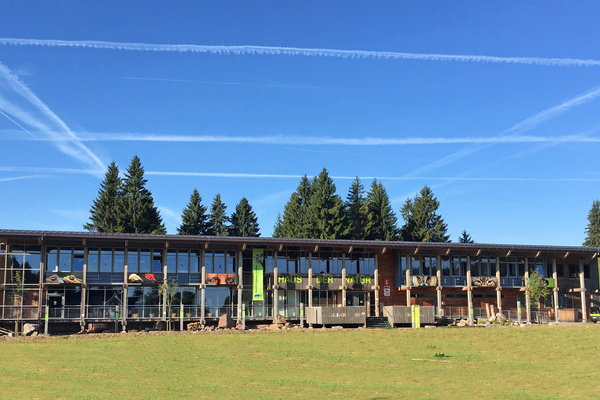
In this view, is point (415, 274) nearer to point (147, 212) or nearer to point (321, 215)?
point (321, 215)

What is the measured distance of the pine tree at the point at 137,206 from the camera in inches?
3155

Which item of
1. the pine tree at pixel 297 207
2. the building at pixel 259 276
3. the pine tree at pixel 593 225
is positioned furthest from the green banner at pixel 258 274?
the pine tree at pixel 593 225

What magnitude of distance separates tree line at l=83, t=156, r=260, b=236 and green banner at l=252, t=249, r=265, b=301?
2925cm

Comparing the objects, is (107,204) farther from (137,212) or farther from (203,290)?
(203,290)

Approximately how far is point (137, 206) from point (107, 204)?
5156mm

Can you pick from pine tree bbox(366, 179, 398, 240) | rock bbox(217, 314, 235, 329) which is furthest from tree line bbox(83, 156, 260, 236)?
rock bbox(217, 314, 235, 329)

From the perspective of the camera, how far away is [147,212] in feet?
268

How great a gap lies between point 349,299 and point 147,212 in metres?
35.1

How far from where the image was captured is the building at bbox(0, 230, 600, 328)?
4847 cm

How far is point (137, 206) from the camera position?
80.8 metres

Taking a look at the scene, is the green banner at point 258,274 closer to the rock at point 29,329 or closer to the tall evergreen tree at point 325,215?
the rock at point 29,329

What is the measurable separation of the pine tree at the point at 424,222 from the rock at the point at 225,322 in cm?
4918

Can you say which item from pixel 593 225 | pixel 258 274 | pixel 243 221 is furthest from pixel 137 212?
pixel 593 225

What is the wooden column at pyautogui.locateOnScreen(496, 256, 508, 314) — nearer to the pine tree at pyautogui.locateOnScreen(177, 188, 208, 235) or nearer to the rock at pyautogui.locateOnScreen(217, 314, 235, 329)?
the rock at pyautogui.locateOnScreen(217, 314, 235, 329)
